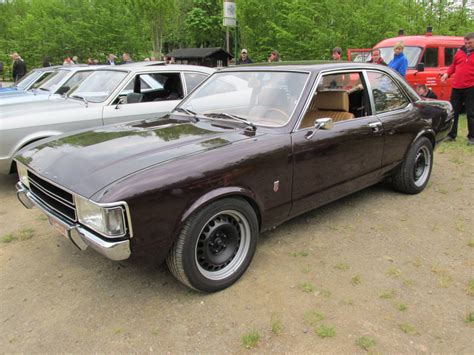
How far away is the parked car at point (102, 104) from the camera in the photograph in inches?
197

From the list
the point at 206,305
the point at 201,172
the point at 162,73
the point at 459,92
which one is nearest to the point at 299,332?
the point at 206,305

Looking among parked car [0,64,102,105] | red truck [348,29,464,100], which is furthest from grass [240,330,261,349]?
red truck [348,29,464,100]

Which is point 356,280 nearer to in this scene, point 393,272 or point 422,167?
point 393,272

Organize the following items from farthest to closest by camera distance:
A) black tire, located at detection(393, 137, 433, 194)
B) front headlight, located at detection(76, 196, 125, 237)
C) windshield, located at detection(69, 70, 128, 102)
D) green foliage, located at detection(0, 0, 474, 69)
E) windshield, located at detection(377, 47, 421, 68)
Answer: green foliage, located at detection(0, 0, 474, 69) → windshield, located at detection(377, 47, 421, 68) → windshield, located at detection(69, 70, 128, 102) → black tire, located at detection(393, 137, 433, 194) → front headlight, located at detection(76, 196, 125, 237)

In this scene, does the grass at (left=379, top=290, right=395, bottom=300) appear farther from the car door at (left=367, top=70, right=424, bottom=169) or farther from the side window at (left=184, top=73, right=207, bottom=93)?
the side window at (left=184, top=73, right=207, bottom=93)

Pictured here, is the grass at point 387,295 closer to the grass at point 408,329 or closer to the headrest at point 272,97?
the grass at point 408,329

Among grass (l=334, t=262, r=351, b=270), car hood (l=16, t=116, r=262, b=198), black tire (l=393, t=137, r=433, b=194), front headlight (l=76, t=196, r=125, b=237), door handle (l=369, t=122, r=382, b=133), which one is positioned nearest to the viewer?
front headlight (l=76, t=196, r=125, b=237)

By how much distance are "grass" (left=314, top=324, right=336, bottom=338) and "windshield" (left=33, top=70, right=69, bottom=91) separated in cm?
756

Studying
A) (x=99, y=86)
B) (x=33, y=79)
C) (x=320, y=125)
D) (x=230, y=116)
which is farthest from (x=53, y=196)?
(x=33, y=79)

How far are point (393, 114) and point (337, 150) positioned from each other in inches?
46.4

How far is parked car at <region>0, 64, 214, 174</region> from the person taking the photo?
5.00 metres

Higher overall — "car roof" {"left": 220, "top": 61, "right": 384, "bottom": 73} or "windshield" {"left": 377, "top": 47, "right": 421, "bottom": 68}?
"windshield" {"left": 377, "top": 47, "right": 421, "bottom": 68}

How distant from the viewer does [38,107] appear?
5.56 metres

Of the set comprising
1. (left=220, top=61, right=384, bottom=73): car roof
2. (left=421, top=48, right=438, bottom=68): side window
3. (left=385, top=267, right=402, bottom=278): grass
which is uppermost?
(left=421, top=48, right=438, bottom=68): side window
